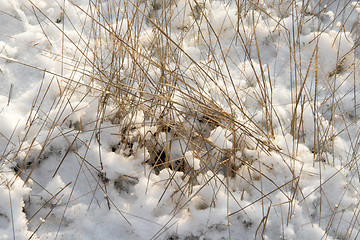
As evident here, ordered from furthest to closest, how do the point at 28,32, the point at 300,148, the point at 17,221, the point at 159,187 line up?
the point at 28,32 < the point at 300,148 < the point at 159,187 < the point at 17,221

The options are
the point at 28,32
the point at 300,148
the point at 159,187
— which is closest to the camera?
the point at 159,187

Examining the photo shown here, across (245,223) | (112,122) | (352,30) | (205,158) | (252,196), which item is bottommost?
(245,223)

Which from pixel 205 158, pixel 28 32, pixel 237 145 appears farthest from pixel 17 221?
pixel 28 32

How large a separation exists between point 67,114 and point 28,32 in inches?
25.4

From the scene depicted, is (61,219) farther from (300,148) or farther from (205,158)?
(300,148)

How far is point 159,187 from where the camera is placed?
4.85 ft

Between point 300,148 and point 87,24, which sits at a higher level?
point 87,24

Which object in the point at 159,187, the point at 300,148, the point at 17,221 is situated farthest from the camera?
the point at 300,148

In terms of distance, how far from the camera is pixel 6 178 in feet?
4.74

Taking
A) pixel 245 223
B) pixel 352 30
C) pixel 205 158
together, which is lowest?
pixel 245 223

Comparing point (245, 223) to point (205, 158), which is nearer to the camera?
point (245, 223)

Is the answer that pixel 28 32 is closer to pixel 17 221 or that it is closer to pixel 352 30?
pixel 17 221

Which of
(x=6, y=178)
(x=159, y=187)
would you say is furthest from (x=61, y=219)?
(x=159, y=187)

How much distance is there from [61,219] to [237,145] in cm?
75
